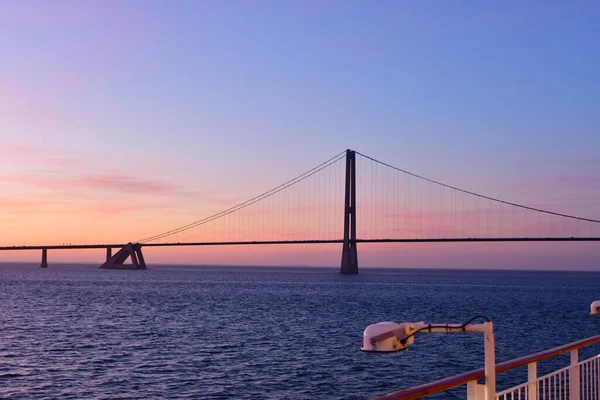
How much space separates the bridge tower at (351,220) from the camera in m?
80.0

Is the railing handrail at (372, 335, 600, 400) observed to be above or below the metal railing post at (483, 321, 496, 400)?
below

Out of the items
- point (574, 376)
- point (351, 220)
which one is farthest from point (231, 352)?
point (351, 220)

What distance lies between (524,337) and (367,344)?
87.0ft

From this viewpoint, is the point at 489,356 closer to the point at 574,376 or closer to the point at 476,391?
the point at 476,391

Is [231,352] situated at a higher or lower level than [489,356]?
lower

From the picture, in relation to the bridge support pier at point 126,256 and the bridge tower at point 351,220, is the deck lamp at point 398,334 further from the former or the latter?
the bridge support pier at point 126,256

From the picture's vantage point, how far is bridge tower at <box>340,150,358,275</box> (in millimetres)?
80000

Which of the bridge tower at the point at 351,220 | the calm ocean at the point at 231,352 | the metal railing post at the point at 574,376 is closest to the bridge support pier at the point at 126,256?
the bridge tower at the point at 351,220

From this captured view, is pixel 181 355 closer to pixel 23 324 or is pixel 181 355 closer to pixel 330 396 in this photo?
pixel 330 396

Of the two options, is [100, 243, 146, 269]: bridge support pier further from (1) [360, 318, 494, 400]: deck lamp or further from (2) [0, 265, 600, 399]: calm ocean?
(1) [360, 318, 494, 400]: deck lamp

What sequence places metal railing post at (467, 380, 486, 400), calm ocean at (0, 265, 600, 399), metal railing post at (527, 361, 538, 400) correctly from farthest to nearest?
1. calm ocean at (0, 265, 600, 399)
2. metal railing post at (527, 361, 538, 400)
3. metal railing post at (467, 380, 486, 400)

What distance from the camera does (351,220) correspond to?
3145 inches

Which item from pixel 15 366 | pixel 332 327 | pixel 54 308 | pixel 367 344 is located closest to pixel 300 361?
pixel 15 366

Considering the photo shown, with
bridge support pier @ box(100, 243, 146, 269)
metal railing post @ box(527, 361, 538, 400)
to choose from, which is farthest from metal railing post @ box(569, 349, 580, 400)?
bridge support pier @ box(100, 243, 146, 269)
